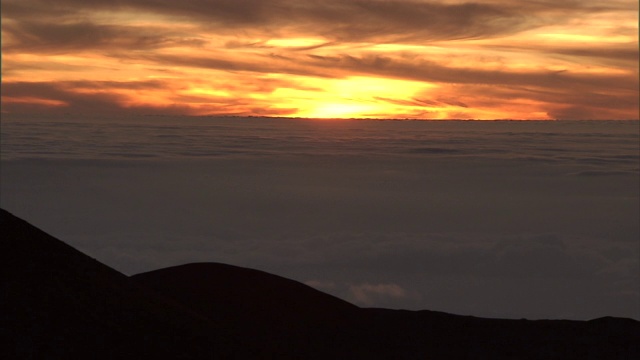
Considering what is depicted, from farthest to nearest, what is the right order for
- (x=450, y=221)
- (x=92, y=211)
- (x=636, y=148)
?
(x=636, y=148), (x=92, y=211), (x=450, y=221)

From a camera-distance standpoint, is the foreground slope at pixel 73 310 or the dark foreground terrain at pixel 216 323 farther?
the dark foreground terrain at pixel 216 323

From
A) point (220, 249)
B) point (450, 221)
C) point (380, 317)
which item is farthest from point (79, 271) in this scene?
point (450, 221)

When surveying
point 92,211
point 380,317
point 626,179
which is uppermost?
point 626,179

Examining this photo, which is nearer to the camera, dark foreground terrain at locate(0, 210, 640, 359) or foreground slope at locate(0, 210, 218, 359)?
foreground slope at locate(0, 210, 218, 359)

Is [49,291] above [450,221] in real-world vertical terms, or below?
below

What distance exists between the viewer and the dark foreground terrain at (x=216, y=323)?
12.6m

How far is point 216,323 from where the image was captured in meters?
15.8

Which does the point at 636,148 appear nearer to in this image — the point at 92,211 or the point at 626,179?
the point at 626,179

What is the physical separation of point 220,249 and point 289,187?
2894 inches

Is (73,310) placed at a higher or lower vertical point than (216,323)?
higher

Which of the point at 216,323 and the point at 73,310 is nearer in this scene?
the point at 73,310

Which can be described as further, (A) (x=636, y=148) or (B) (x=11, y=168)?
(A) (x=636, y=148)

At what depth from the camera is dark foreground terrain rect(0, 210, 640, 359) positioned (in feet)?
41.4

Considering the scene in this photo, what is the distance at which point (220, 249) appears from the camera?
90688mm
